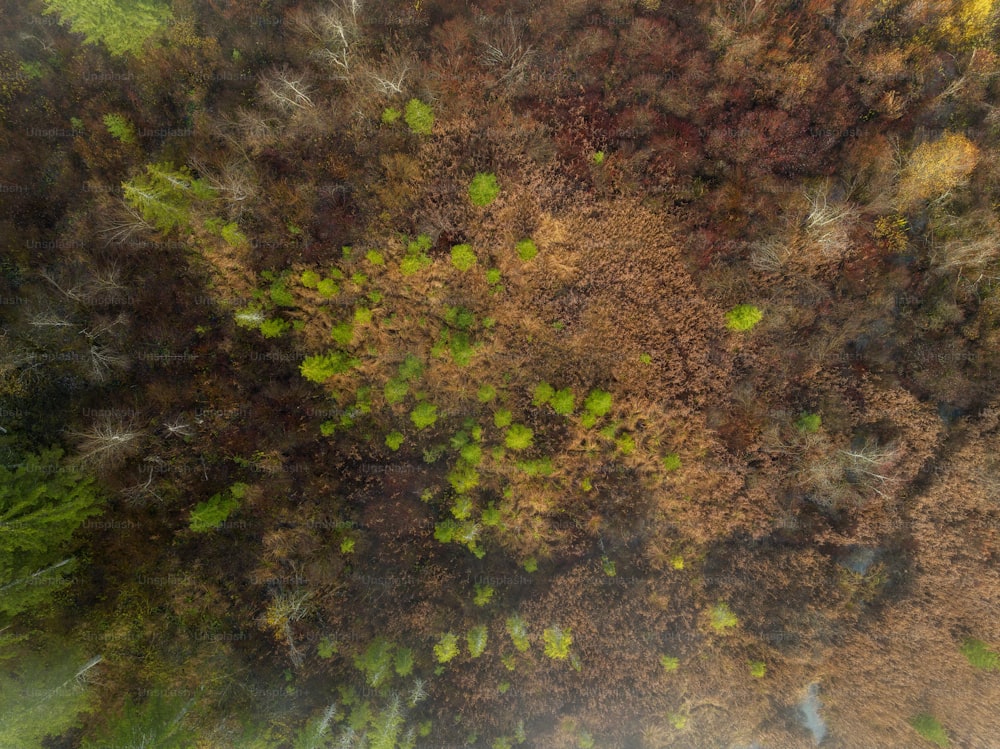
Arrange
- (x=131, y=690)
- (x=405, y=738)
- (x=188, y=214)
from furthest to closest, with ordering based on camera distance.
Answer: (x=405, y=738) < (x=188, y=214) < (x=131, y=690)

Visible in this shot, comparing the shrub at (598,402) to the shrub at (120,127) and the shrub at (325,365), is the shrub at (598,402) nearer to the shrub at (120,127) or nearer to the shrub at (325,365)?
the shrub at (325,365)

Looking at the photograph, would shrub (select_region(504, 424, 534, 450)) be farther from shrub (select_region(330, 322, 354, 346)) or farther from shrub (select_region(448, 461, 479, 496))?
shrub (select_region(330, 322, 354, 346))

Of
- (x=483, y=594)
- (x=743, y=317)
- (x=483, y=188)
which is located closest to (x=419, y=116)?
(x=483, y=188)

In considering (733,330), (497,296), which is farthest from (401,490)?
(733,330)

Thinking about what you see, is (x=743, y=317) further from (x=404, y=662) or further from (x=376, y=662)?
(x=376, y=662)

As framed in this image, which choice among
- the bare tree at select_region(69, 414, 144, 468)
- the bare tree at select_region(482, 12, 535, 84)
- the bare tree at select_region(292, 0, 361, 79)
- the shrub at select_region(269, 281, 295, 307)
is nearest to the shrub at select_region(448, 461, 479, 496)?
the shrub at select_region(269, 281, 295, 307)

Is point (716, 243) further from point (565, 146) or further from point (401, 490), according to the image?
point (401, 490)
